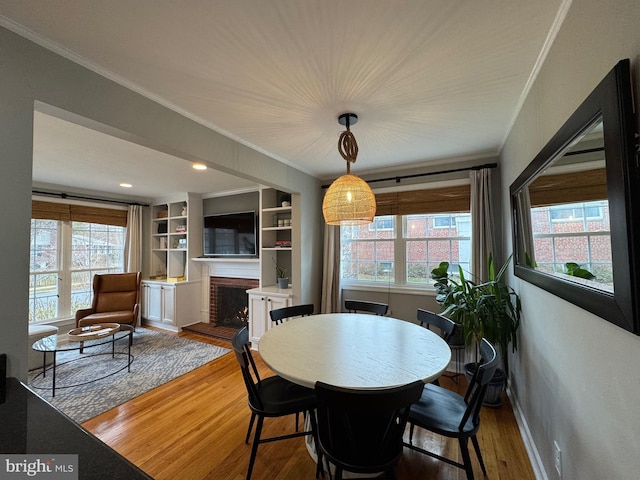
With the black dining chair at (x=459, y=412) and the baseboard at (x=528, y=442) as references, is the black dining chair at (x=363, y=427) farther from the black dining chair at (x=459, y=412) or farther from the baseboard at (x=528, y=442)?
the baseboard at (x=528, y=442)

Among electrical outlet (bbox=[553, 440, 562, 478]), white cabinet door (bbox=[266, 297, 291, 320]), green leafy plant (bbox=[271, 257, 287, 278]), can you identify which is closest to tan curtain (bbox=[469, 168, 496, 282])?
electrical outlet (bbox=[553, 440, 562, 478])

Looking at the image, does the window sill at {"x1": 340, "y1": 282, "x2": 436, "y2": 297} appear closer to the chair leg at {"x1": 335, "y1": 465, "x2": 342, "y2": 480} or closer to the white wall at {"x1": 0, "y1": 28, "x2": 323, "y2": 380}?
the chair leg at {"x1": 335, "y1": 465, "x2": 342, "y2": 480}

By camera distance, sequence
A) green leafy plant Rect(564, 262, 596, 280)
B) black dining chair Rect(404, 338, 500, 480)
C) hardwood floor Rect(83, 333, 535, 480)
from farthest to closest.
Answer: hardwood floor Rect(83, 333, 535, 480) → black dining chair Rect(404, 338, 500, 480) → green leafy plant Rect(564, 262, 596, 280)

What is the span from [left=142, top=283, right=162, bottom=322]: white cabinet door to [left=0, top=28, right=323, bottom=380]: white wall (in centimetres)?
391

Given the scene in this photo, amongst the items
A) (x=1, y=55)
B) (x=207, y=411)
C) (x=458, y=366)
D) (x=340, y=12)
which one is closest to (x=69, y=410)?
(x=207, y=411)

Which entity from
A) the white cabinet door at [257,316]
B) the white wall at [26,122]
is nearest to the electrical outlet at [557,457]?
the white wall at [26,122]

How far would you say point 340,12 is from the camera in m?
1.15

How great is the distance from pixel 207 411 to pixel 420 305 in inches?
97.9

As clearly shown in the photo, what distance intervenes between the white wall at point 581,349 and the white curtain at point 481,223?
3.31 feet

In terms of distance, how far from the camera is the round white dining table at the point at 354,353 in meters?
1.34

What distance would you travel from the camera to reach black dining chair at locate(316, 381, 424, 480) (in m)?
1.11

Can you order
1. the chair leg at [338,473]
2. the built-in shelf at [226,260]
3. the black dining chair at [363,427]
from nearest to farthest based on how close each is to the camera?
the black dining chair at [363,427] < the chair leg at [338,473] < the built-in shelf at [226,260]

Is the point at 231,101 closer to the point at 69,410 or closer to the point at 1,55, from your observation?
the point at 1,55

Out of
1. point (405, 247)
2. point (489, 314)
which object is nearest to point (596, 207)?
point (489, 314)
